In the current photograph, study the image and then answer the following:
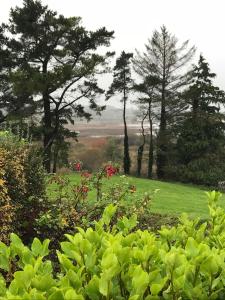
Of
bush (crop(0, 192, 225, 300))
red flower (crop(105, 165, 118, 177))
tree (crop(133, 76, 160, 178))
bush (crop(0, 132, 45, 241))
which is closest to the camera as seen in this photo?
bush (crop(0, 192, 225, 300))

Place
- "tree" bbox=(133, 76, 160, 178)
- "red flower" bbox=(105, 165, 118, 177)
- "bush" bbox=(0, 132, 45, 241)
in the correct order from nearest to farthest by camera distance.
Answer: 1. "bush" bbox=(0, 132, 45, 241)
2. "red flower" bbox=(105, 165, 118, 177)
3. "tree" bbox=(133, 76, 160, 178)

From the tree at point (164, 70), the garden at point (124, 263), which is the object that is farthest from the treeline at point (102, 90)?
the garden at point (124, 263)

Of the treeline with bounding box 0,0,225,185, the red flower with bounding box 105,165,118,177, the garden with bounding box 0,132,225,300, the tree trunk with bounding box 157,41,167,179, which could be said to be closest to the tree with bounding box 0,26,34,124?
the treeline with bounding box 0,0,225,185

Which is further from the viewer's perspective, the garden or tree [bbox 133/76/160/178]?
tree [bbox 133/76/160/178]

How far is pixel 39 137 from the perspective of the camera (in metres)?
33.5

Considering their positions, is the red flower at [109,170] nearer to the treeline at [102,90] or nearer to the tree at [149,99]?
the treeline at [102,90]

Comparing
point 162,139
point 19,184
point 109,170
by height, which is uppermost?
point 162,139

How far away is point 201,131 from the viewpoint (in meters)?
39.0

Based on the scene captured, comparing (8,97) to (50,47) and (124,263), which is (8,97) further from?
(124,263)

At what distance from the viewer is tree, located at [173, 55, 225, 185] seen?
38.0 meters

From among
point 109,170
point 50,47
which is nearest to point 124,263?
point 109,170

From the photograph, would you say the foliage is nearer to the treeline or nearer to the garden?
the treeline

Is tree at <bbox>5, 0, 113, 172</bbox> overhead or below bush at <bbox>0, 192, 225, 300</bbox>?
overhead

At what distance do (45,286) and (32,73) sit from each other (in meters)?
28.5
